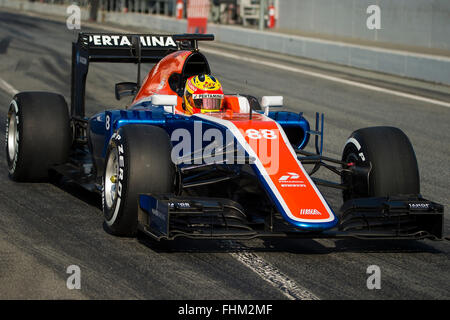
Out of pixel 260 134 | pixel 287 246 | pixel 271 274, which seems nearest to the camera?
pixel 271 274

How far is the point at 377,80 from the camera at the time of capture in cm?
2080

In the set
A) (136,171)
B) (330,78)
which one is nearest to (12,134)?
(136,171)

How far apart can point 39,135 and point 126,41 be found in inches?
68.0

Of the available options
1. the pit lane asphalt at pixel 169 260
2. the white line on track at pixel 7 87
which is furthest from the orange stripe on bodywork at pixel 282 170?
the white line on track at pixel 7 87

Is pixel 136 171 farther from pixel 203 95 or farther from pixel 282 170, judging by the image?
pixel 203 95

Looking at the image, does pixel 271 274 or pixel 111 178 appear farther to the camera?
pixel 111 178

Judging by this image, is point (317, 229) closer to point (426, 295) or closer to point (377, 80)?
point (426, 295)

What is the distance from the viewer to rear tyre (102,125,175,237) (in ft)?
24.1

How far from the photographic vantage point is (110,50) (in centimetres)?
1039

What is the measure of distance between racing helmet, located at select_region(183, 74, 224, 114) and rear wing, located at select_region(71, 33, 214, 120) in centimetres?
129

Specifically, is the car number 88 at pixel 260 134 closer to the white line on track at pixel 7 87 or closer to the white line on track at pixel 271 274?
the white line on track at pixel 271 274

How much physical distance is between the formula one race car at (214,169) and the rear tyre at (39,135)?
1 cm

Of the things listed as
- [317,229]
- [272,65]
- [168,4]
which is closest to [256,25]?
[168,4]

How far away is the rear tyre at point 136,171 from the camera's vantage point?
289 inches
